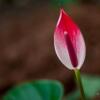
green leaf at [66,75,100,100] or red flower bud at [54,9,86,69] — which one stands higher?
red flower bud at [54,9,86,69]

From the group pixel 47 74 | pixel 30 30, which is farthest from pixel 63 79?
pixel 30 30

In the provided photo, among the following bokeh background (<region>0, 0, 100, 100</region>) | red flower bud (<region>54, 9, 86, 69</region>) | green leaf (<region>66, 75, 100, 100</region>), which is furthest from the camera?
bokeh background (<region>0, 0, 100, 100</region>)

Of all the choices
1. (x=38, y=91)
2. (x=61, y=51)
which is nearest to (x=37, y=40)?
(x=38, y=91)

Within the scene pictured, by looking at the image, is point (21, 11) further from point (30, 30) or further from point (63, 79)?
point (63, 79)

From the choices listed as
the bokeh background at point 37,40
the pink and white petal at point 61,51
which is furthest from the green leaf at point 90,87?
the pink and white petal at point 61,51

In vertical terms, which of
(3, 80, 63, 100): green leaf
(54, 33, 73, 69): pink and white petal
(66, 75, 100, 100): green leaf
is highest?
(54, 33, 73, 69): pink and white petal

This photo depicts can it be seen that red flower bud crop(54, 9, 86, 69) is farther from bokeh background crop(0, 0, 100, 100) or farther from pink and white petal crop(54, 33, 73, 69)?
bokeh background crop(0, 0, 100, 100)

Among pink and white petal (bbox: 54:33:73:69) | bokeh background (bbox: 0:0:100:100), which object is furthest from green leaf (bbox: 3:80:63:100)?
bokeh background (bbox: 0:0:100:100)
